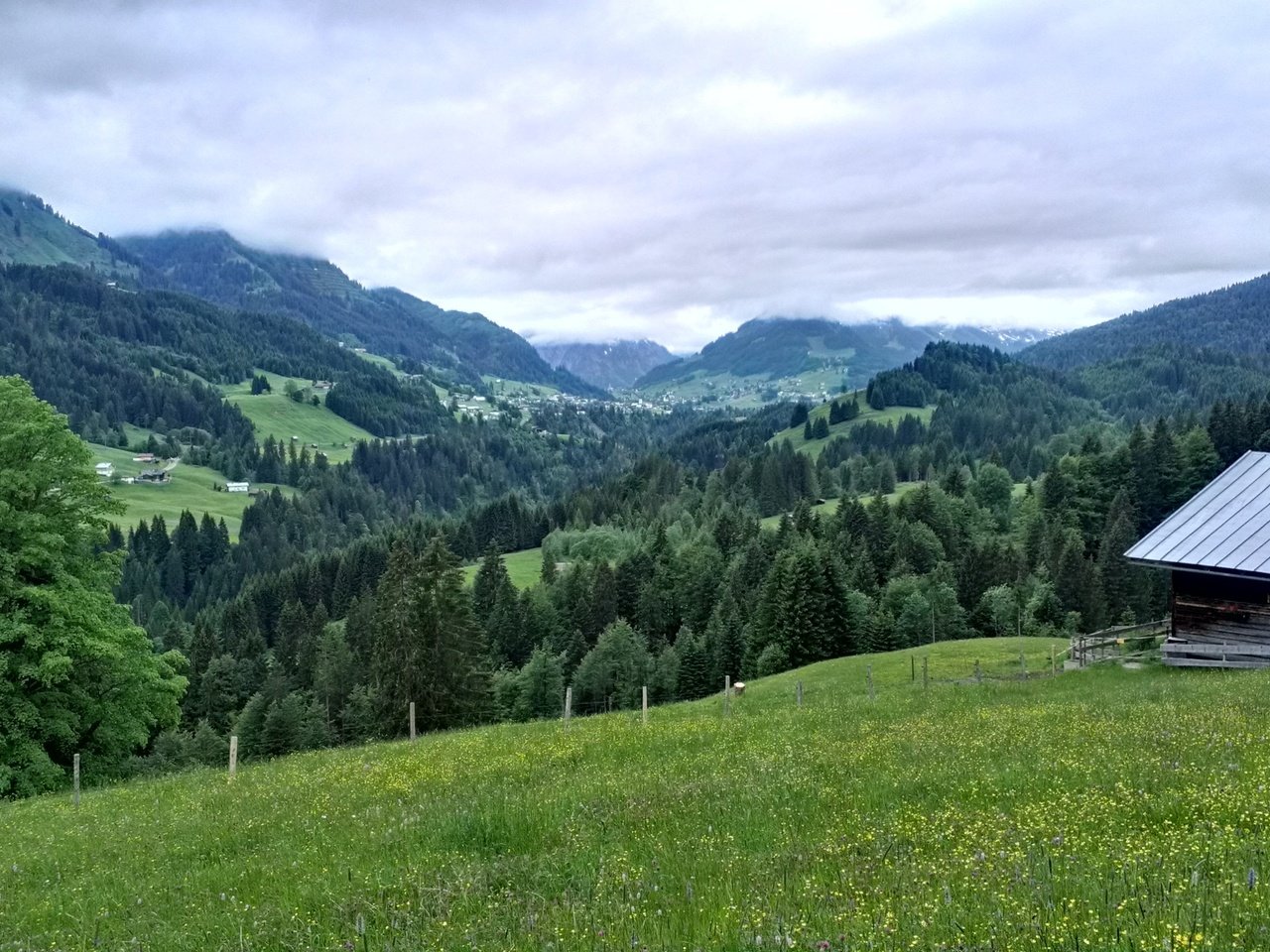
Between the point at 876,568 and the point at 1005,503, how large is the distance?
187ft

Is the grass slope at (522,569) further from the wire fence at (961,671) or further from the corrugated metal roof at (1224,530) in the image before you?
the corrugated metal roof at (1224,530)

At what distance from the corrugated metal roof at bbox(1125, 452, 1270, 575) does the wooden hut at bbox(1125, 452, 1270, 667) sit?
38mm

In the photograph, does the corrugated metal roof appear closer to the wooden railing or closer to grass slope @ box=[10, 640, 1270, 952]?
the wooden railing

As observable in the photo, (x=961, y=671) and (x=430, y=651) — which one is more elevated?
(x=961, y=671)

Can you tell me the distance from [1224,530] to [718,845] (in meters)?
38.7

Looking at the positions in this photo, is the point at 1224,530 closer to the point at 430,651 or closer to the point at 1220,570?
the point at 1220,570

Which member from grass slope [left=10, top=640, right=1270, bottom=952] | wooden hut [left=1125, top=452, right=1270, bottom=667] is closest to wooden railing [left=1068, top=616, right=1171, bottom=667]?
wooden hut [left=1125, top=452, right=1270, bottom=667]

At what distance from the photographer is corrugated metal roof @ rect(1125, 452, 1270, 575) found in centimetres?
3866

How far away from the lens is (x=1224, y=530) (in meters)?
40.3

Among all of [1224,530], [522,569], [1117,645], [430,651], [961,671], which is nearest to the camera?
[1224,530]

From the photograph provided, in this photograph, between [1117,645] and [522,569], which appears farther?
[522,569]

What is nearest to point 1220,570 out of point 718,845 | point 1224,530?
point 1224,530

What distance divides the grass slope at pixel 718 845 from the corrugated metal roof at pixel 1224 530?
1891cm

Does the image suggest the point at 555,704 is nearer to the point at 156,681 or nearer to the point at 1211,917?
the point at 156,681
